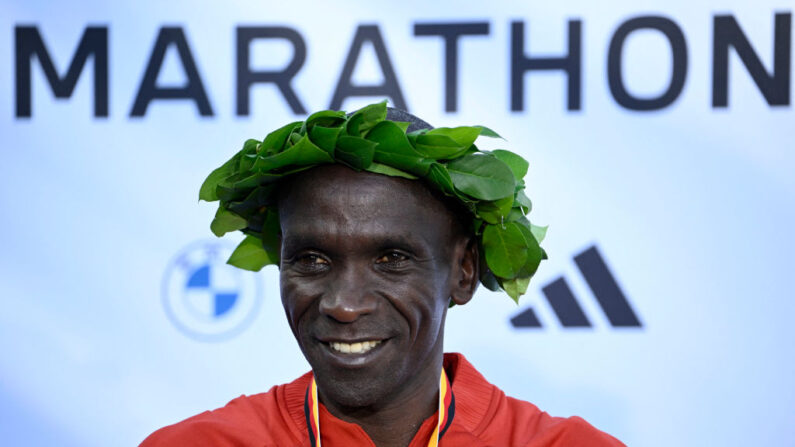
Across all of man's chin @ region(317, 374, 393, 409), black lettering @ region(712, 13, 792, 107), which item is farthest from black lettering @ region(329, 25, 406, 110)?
man's chin @ region(317, 374, 393, 409)

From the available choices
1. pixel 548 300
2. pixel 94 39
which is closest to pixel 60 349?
pixel 94 39

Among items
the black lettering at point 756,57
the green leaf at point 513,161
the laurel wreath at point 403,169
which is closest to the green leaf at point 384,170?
the laurel wreath at point 403,169

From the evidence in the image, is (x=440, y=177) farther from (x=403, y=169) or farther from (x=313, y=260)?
(x=313, y=260)

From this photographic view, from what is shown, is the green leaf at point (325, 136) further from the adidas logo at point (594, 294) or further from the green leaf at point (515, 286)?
the adidas logo at point (594, 294)

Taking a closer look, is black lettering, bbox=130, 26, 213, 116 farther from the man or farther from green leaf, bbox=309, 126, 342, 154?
green leaf, bbox=309, 126, 342, 154

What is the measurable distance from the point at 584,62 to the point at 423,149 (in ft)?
4.43

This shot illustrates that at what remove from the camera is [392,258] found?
1.79 metres

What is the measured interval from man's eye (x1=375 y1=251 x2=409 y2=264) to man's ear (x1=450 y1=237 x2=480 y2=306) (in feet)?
0.47

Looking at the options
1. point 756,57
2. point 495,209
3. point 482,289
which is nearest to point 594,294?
point 482,289

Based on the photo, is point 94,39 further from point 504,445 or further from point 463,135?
point 504,445

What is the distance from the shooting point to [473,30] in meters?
3.02

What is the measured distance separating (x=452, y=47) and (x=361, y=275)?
143cm

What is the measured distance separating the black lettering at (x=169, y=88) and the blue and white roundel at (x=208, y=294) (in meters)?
0.43

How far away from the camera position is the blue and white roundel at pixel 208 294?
120 inches
